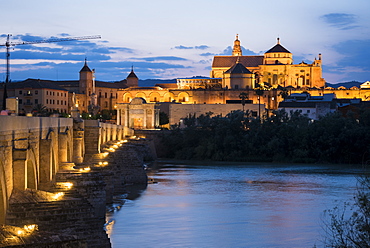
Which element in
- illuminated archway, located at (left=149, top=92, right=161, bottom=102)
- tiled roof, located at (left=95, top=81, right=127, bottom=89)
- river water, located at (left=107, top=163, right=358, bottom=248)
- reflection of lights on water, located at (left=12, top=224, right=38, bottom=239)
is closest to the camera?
reflection of lights on water, located at (left=12, top=224, right=38, bottom=239)

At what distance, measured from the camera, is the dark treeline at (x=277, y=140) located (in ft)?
171

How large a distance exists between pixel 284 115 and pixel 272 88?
3680cm

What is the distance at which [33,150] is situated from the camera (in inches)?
599

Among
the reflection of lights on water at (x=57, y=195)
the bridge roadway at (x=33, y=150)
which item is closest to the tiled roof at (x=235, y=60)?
the bridge roadway at (x=33, y=150)

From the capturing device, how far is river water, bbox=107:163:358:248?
1920cm

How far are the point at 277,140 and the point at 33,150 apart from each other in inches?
1627

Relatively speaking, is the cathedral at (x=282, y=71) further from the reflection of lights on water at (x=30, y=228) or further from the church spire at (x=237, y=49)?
the reflection of lights on water at (x=30, y=228)

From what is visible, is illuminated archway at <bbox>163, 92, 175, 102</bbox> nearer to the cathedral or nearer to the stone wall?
the cathedral

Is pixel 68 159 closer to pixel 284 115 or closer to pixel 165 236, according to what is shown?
pixel 165 236

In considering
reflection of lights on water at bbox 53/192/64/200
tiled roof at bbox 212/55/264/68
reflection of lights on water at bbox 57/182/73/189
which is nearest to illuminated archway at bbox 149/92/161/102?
tiled roof at bbox 212/55/264/68

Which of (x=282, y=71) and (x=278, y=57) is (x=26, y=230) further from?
(x=278, y=57)

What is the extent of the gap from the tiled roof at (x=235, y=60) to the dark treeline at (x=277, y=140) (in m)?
46.6

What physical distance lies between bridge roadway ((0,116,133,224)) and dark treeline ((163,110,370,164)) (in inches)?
1205

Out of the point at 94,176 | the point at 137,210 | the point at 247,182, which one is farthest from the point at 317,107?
the point at 94,176
